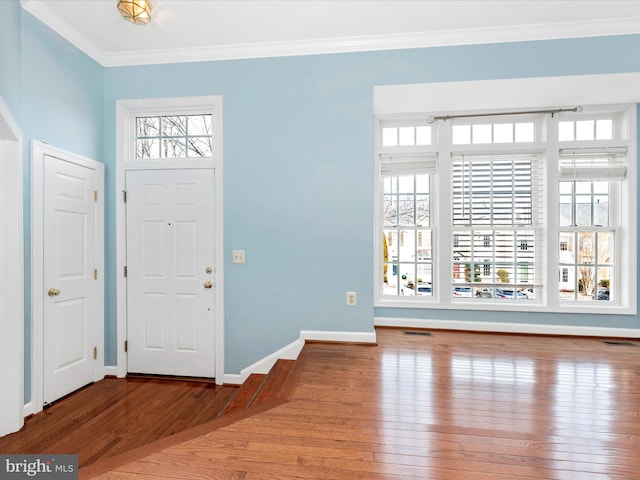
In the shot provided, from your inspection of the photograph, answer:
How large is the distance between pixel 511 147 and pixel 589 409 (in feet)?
7.75

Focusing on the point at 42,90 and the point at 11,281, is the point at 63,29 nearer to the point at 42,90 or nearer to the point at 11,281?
the point at 42,90

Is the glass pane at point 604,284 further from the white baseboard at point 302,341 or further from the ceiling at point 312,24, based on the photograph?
the white baseboard at point 302,341

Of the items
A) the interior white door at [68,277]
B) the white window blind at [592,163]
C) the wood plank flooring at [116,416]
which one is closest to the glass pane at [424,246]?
the white window blind at [592,163]

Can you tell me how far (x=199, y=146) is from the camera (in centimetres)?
308

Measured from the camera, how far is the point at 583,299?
3111mm

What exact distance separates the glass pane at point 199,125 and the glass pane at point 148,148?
14.9 inches

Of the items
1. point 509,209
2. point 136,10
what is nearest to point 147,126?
point 136,10

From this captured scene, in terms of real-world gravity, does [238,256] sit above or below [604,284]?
above

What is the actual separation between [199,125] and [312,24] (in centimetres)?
141

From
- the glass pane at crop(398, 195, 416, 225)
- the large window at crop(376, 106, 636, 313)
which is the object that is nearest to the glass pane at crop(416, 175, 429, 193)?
the large window at crop(376, 106, 636, 313)

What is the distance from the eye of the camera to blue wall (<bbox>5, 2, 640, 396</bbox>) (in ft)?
8.84

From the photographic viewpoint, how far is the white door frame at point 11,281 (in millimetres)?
2127

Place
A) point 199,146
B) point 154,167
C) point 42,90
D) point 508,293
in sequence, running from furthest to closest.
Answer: point 508,293 → point 199,146 → point 154,167 → point 42,90

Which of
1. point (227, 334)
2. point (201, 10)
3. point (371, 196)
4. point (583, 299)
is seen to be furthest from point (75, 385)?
point (583, 299)
